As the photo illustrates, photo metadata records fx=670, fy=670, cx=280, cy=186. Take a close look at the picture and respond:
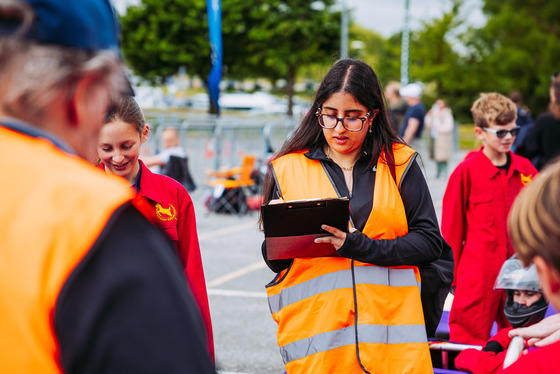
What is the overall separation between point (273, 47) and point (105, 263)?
→ 39871 millimetres

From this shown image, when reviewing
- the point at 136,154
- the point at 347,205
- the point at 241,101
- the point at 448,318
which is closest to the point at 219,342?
the point at 448,318

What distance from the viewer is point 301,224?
268cm

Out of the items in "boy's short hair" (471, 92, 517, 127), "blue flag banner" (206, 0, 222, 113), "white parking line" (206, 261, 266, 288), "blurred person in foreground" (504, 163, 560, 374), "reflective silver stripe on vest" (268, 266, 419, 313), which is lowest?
"white parking line" (206, 261, 266, 288)

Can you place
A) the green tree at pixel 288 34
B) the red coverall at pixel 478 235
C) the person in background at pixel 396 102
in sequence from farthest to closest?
the green tree at pixel 288 34 → the person in background at pixel 396 102 → the red coverall at pixel 478 235

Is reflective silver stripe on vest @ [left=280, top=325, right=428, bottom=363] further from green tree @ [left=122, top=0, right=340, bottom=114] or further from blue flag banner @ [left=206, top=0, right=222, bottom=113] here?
green tree @ [left=122, top=0, right=340, bottom=114]

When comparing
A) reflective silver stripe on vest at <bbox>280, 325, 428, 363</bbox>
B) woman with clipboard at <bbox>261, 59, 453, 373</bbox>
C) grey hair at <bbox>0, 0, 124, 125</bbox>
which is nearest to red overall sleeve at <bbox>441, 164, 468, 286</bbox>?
woman with clipboard at <bbox>261, 59, 453, 373</bbox>

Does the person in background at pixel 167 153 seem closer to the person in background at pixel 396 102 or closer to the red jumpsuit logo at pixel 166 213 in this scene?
the person in background at pixel 396 102

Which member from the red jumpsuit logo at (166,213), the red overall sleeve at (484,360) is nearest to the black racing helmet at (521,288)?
the red overall sleeve at (484,360)

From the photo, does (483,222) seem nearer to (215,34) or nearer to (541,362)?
(541,362)

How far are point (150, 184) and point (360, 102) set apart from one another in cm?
100

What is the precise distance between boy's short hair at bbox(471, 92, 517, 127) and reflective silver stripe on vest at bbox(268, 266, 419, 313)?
194 cm

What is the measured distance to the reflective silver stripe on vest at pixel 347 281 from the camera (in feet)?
8.94

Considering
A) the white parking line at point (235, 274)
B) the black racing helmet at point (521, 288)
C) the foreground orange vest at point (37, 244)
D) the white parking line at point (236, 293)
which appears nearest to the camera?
the foreground orange vest at point (37, 244)

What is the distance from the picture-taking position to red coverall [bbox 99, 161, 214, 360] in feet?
9.55
